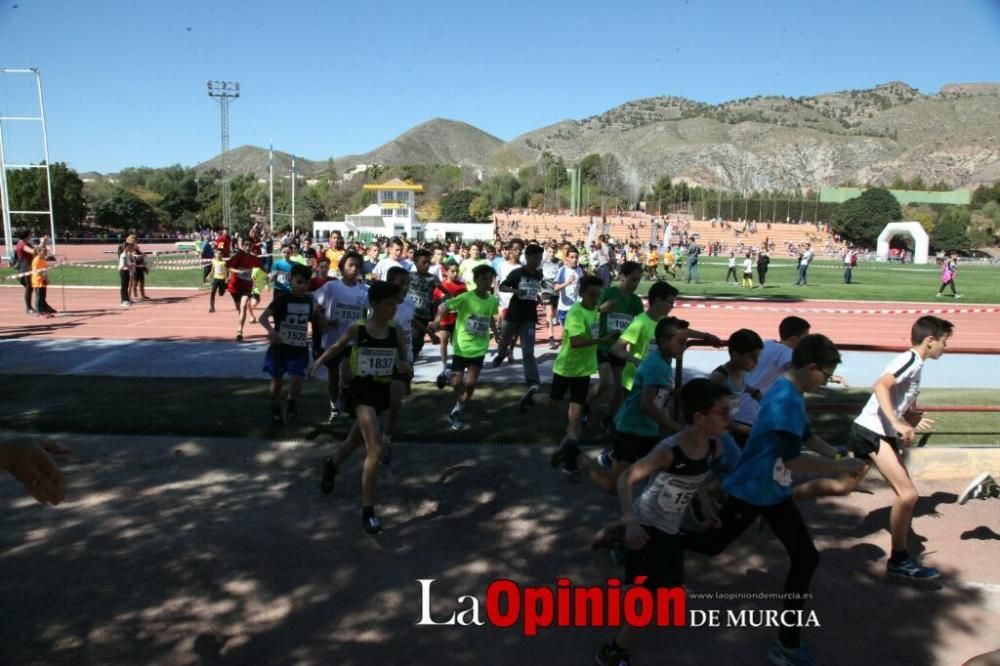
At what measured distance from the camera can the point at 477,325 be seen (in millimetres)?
8273

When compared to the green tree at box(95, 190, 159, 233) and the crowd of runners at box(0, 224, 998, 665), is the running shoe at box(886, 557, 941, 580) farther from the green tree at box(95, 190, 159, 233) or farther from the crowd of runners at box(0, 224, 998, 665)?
the green tree at box(95, 190, 159, 233)

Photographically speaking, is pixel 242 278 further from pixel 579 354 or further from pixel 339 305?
pixel 579 354

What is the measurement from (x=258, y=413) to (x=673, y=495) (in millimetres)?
5604

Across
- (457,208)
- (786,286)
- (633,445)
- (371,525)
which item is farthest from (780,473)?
(457,208)

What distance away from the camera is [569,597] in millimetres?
4801

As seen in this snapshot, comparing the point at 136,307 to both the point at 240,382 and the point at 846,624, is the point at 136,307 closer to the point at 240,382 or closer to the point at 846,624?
the point at 240,382

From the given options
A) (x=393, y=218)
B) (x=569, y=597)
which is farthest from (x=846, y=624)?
(x=393, y=218)

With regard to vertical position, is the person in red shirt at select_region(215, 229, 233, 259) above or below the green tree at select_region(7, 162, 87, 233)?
below

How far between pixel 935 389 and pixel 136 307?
17.4 meters

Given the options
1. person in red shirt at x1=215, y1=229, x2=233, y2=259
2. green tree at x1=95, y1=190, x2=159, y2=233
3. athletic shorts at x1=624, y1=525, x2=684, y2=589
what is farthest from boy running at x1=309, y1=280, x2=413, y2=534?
green tree at x1=95, y1=190, x2=159, y2=233

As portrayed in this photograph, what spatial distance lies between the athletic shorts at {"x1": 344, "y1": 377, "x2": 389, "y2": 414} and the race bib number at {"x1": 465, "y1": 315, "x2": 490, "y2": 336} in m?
2.66

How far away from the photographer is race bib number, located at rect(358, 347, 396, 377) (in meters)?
5.64

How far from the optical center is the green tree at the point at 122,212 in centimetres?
8738

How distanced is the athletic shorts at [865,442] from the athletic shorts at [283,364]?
5.00 m
